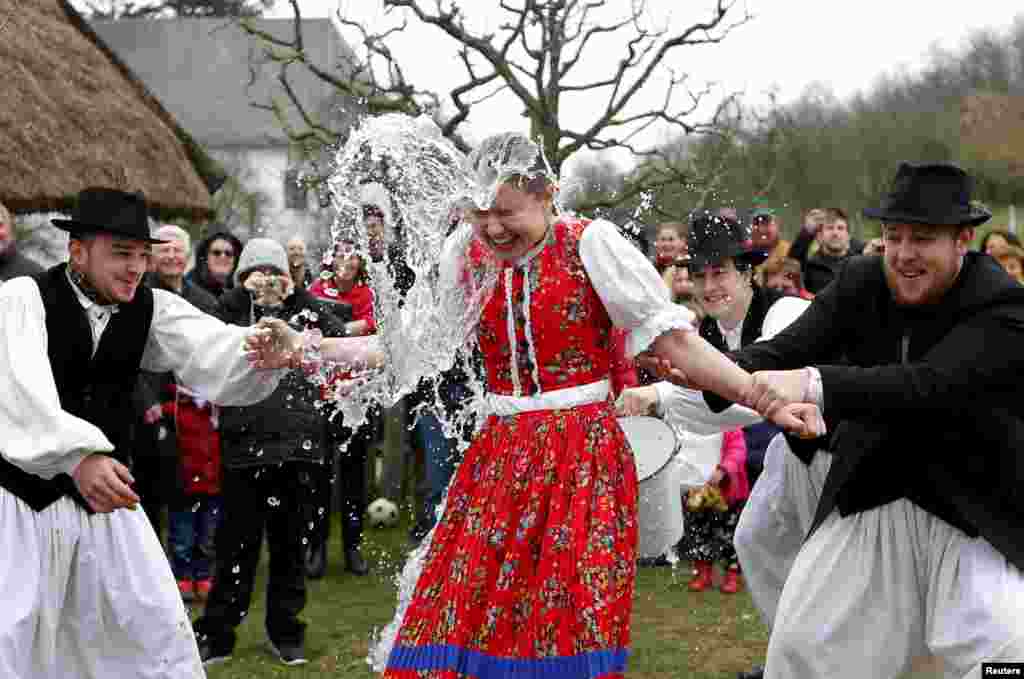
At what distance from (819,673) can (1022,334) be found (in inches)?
47.7

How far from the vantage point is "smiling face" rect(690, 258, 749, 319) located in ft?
→ 21.4

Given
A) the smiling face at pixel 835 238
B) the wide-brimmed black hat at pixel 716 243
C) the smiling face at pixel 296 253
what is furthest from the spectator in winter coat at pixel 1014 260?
the smiling face at pixel 296 253

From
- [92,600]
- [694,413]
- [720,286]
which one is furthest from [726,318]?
[92,600]

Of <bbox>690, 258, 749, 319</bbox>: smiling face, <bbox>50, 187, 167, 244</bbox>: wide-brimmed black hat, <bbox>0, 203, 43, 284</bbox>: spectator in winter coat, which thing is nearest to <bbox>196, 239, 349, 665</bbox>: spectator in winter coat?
<bbox>0, 203, 43, 284</bbox>: spectator in winter coat

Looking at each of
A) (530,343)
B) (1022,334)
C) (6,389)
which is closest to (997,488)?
(1022,334)

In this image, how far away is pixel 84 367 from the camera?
16.4 feet

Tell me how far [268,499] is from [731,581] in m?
3.19

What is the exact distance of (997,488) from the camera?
4.09 m

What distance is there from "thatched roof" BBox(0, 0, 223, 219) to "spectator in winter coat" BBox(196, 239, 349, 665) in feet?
14.2

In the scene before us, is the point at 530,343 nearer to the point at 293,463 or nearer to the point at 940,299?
the point at 940,299

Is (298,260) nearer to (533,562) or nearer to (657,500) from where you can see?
(657,500)

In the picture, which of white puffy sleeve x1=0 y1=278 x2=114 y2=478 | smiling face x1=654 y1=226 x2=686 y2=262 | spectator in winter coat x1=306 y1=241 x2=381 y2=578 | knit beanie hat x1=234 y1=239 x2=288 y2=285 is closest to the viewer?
white puffy sleeve x1=0 y1=278 x2=114 y2=478

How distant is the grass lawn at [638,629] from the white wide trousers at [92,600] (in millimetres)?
1909

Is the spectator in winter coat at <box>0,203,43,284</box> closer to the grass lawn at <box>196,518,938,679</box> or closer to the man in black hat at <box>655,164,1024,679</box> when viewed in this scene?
the grass lawn at <box>196,518,938,679</box>
